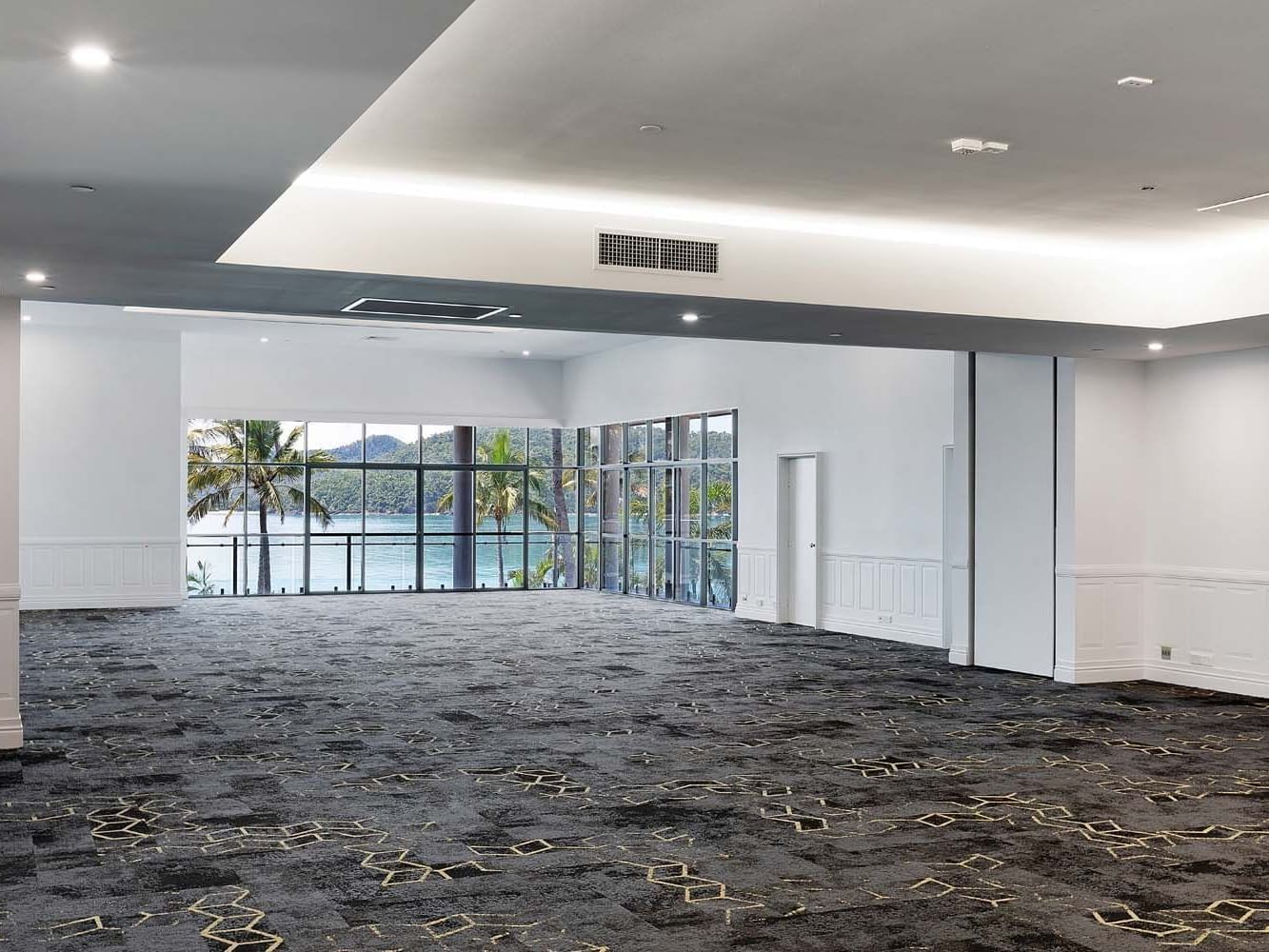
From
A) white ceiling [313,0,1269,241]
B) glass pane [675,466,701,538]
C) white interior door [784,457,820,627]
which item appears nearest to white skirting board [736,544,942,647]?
white interior door [784,457,820,627]

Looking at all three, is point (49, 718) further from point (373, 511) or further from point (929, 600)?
point (373, 511)

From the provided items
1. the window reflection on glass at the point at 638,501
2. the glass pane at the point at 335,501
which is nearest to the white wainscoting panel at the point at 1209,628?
the window reflection on glass at the point at 638,501

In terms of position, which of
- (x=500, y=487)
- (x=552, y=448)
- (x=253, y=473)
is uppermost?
→ (x=552, y=448)

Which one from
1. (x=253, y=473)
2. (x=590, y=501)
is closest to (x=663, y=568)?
(x=590, y=501)

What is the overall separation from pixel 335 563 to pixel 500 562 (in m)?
3.01

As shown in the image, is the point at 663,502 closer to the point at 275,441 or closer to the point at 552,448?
the point at 552,448

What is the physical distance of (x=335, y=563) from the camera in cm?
2241

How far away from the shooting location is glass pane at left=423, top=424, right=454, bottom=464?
23.2 metres

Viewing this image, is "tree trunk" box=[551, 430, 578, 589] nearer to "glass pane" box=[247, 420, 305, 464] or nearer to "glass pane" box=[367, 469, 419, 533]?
"glass pane" box=[367, 469, 419, 533]

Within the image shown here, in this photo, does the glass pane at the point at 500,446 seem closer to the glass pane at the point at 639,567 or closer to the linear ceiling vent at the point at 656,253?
the glass pane at the point at 639,567

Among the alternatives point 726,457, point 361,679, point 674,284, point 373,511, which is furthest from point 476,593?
point 674,284

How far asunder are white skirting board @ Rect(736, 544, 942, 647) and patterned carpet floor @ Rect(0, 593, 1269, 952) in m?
1.84

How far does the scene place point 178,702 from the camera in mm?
10273

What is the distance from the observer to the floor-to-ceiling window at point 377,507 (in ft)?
71.1
